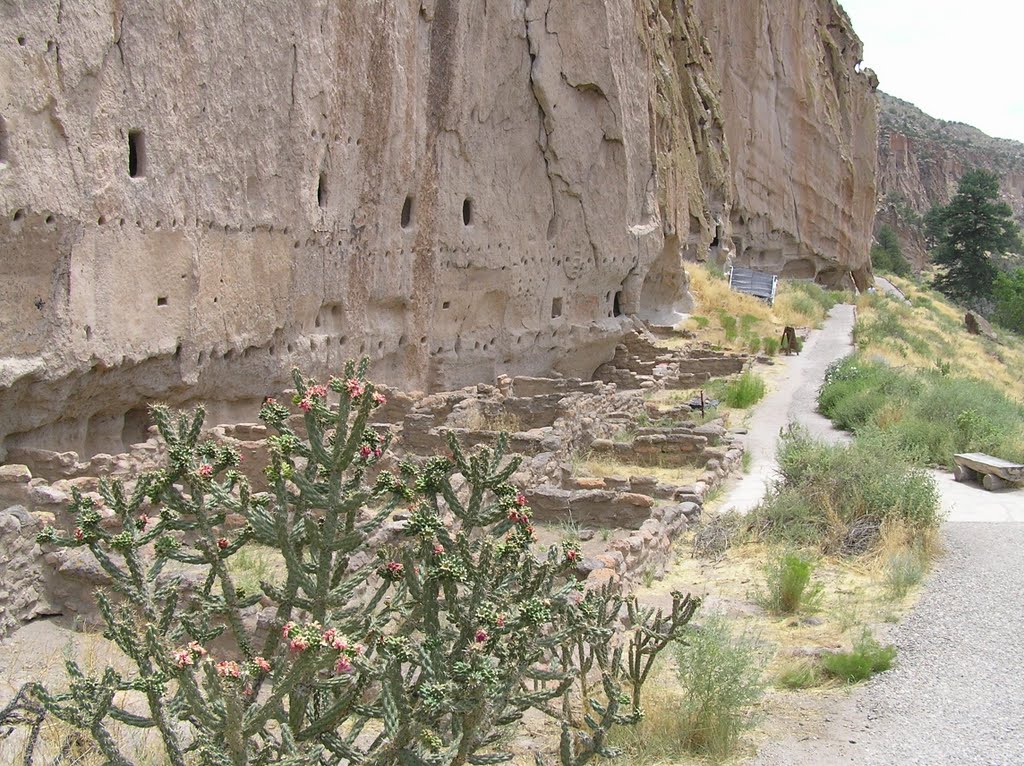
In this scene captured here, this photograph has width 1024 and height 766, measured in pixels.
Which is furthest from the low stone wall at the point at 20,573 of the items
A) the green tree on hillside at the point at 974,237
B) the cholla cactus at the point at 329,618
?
the green tree on hillside at the point at 974,237

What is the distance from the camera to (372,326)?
729 inches

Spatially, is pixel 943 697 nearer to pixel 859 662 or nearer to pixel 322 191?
pixel 859 662

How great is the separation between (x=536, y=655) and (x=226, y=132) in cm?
1208

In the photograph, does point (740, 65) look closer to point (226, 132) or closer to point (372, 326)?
point (372, 326)

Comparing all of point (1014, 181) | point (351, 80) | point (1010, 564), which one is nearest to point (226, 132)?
point (351, 80)

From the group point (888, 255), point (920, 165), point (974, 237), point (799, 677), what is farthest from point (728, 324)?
point (920, 165)

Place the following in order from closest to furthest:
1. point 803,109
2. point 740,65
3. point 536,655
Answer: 1. point 536,655
2. point 740,65
3. point 803,109

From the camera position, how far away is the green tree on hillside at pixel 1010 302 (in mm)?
53375

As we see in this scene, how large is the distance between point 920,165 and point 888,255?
34853 millimetres

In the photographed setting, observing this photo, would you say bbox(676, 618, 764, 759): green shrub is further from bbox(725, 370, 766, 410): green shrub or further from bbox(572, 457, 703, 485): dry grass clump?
bbox(725, 370, 766, 410): green shrub

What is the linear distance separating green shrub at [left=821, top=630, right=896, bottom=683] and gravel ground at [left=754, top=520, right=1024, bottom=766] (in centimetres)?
8

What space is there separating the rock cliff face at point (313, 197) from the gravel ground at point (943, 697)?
32.7 ft

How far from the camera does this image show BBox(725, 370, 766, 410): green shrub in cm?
1884

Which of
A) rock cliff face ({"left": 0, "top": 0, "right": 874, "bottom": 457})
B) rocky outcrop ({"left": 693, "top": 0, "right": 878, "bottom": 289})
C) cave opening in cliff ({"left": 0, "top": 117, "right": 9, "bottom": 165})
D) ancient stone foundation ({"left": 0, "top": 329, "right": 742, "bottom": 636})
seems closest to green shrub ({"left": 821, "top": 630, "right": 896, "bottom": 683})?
ancient stone foundation ({"left": 0, "top": 329, "right": 742, "bottom": 636})
